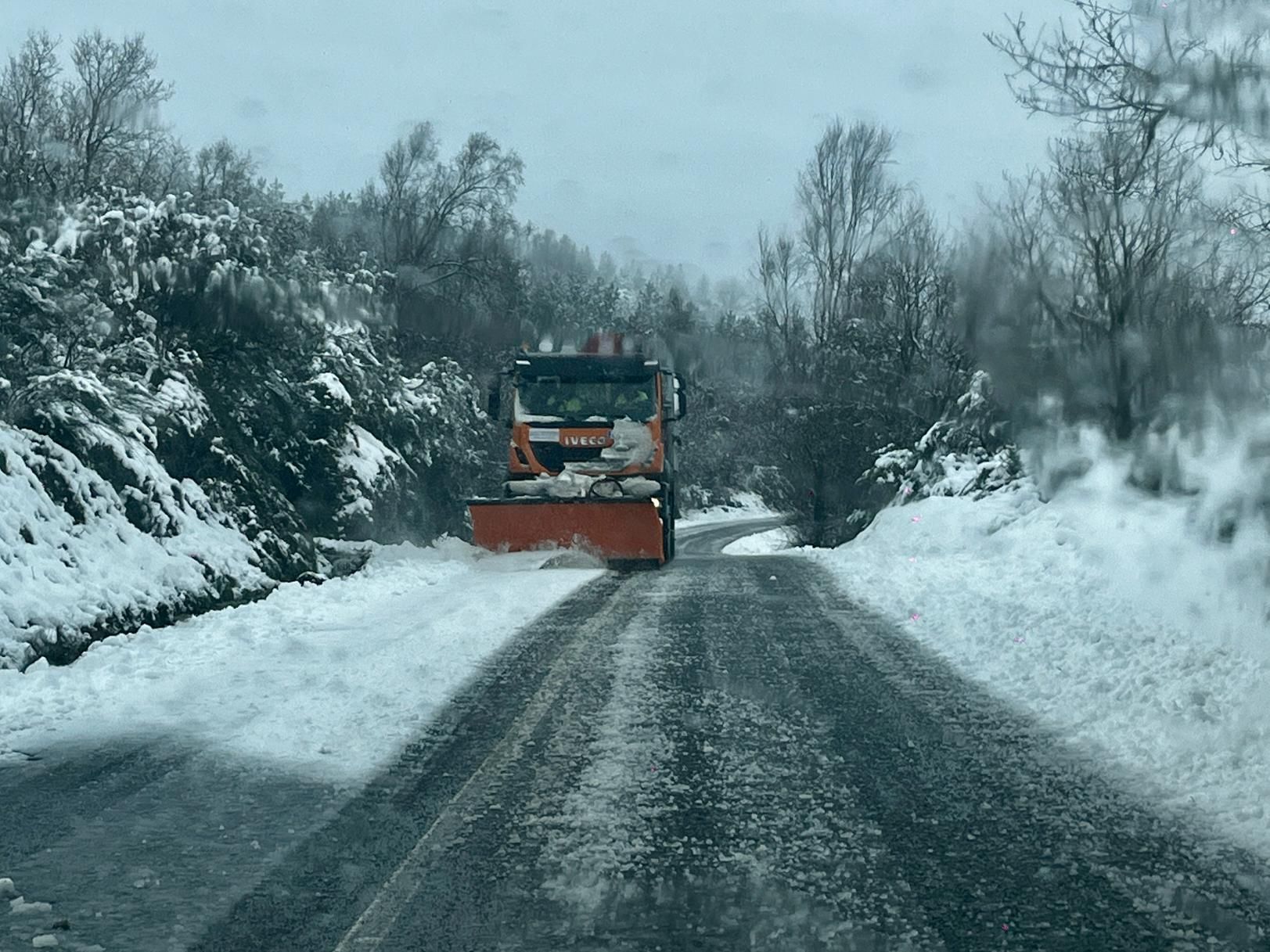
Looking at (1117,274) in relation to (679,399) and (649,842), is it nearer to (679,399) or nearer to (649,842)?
(679,399)

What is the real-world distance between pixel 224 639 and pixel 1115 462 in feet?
32.7

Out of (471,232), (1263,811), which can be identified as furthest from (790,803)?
(471,232)

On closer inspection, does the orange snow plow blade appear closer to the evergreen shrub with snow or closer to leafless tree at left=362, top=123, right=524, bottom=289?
the evergreen shrub with snow

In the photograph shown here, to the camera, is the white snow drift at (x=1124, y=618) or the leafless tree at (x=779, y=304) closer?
the white snow drift at (x=1124, y=618)

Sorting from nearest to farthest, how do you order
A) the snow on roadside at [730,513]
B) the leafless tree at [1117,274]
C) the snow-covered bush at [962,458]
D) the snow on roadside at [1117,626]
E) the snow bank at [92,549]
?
the snow on roadside at [1117,626], the snow bank at [92,549], the leafless tree at [1117,274], the snow-covered bush at [962,458], the snow on roadside at [730,513]

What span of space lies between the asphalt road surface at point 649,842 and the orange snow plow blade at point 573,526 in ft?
30.5

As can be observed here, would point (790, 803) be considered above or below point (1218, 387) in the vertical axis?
below

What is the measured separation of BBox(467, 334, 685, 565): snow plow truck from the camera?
1667 centimetres

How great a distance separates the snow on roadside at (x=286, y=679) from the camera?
6.24 m

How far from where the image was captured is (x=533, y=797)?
5.22 metres

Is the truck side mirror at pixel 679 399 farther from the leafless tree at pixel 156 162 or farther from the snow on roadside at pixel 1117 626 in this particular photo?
the leafless tree at pixel 156 162

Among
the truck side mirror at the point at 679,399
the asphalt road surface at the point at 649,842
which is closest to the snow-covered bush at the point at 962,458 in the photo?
the truck side mirror at the point at 679,399

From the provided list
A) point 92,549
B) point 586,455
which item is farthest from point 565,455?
point 92,549

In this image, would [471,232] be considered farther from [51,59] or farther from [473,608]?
[473,608]
